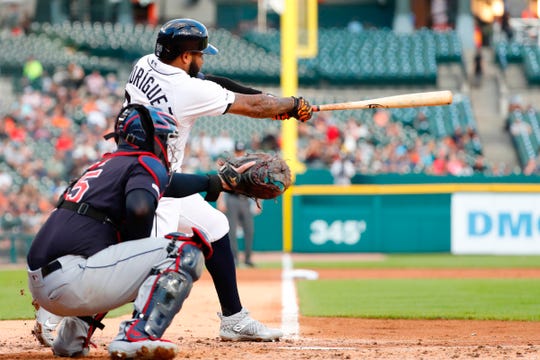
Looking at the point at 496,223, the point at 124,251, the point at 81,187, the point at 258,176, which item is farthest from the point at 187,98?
the point at 496,223

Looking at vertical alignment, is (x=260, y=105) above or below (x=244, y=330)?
above

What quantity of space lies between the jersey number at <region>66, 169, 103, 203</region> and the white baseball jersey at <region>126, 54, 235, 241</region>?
681 mm

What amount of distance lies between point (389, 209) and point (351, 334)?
11.5m

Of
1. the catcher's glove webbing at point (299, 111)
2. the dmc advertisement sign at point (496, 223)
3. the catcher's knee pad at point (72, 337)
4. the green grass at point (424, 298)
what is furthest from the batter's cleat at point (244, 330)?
the dmc advertisement sign at point (496, 223)

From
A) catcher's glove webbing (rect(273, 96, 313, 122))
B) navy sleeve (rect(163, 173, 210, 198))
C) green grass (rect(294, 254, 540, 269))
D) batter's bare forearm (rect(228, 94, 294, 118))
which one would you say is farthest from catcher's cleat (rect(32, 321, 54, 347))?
green grass (rect(294, 254, 540, 269))

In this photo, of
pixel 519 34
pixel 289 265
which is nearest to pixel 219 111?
pixel 289 265

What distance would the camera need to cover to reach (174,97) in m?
5.40

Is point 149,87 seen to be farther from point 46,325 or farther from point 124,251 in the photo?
point 46,325

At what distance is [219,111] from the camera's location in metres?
5.45

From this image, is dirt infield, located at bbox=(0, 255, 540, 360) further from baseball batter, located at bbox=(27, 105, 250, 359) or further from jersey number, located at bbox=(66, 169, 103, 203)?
jersey number, located at bbox=(66, 169, 103, 203)

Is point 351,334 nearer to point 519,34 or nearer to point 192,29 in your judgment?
point 192,29

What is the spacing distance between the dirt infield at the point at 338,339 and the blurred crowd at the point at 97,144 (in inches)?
362

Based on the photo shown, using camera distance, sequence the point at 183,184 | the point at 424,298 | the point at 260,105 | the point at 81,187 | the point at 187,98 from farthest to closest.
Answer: the point at 424,298
the point at 260,105
the point at 187,98
the point at 183,184
the point at 81,187

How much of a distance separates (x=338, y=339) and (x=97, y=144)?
524 inches
